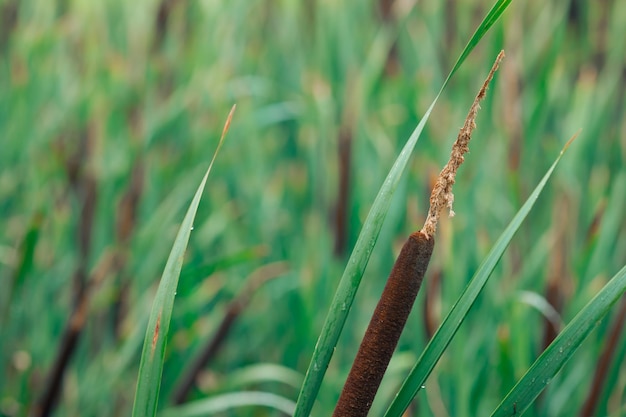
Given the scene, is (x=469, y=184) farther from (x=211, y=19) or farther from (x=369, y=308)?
(x=211, y=19)

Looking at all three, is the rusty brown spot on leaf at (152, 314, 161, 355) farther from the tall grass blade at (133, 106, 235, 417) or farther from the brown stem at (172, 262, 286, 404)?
the brown stem at (172, 262, 286, 404)

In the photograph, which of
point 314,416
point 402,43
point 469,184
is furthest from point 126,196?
point 402,43

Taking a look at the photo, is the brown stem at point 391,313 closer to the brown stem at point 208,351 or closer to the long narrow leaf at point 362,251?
the long narrow leaf at point 362,251

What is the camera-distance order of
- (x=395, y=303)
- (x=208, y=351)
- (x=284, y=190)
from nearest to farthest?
1. (x=395, y=303)
2. (x=208, y=351)
3. (x=284, y=190)

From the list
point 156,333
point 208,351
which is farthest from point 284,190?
point 156,333

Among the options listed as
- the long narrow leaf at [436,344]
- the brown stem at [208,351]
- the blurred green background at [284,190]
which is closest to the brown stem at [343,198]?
the blurred green background at [284,190]

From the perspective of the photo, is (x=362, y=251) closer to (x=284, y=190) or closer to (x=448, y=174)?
(x=448, y=174)

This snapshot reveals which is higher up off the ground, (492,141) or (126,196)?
(492,141)
